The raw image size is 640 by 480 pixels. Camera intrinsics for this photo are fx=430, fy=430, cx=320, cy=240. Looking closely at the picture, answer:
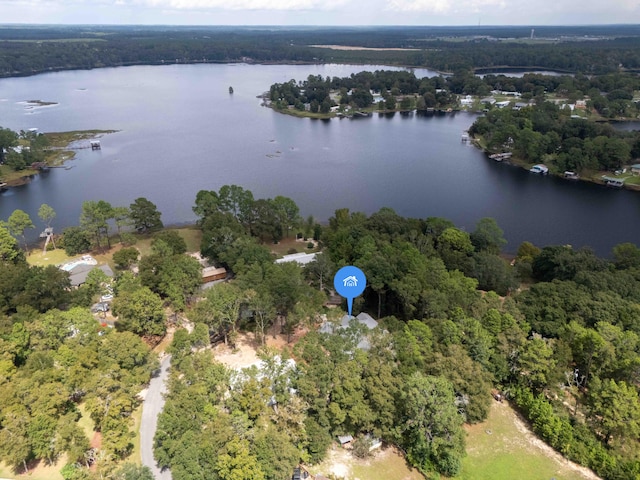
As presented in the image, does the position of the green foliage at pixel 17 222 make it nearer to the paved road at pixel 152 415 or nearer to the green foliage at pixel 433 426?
the paved road at pixel 152 415

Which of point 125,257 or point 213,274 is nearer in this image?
point 125,257

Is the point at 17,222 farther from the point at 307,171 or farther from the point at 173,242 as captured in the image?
the point at 307,171

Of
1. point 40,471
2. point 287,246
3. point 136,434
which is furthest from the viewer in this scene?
point 287,246

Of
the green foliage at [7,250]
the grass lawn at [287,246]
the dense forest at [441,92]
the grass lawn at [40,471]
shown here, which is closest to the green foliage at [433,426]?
the grass lawn at [40,471]

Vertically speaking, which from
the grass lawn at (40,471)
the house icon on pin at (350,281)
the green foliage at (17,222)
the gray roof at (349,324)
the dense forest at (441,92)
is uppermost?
the dense forest at (441,92)

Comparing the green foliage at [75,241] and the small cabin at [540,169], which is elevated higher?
the green foliage at [75,241]

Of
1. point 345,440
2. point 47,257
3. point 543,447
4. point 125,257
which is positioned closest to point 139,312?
point 125,257

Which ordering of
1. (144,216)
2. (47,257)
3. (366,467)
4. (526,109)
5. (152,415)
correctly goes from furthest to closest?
1. (526,109)
2. (144,216)
3. (47,257)
4. (152,415)
5. (366,467)

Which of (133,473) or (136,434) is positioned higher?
(133,473)
